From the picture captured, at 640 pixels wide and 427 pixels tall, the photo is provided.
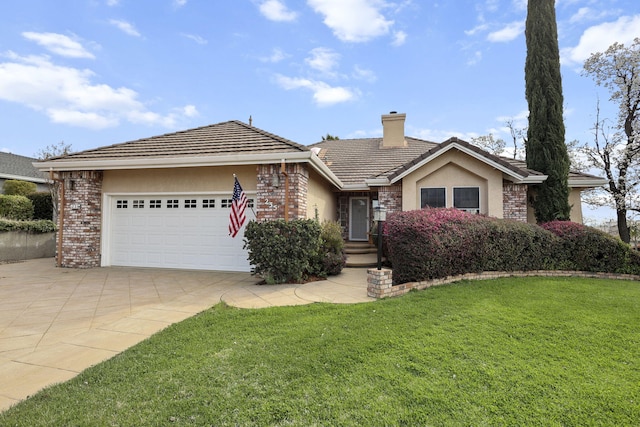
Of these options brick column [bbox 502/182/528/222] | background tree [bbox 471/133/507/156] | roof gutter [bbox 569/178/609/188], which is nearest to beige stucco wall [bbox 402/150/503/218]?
brick column [bbox 502/182/528/222]

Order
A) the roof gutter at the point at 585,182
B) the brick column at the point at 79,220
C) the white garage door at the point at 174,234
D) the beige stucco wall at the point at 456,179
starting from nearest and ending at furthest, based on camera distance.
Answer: the white garage door at the point at 174,234 < the brick column at the point at 79,220 < the beige stucco wall at the point at 456,179 < the roof gutter at the point at 585,182

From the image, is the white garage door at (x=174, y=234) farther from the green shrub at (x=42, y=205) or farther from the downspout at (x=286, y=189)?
the green shrub at (x=42, y=205)

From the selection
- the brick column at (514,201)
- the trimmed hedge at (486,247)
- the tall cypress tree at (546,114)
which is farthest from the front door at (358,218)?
the tall cypress tree at (546,114)

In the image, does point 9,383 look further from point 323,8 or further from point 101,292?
point 323,8

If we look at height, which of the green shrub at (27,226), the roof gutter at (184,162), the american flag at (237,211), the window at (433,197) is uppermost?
the roof gutter at (184,162)

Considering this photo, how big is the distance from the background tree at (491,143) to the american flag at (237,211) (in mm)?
24309

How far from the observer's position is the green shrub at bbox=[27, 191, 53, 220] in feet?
52.2

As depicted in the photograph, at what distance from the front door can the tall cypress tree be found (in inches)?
257

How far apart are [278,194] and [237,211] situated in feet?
4.14

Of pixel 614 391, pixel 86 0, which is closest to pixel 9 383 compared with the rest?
pixel 614 391

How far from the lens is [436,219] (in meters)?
7.57

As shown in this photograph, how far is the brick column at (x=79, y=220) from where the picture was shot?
10.1 metres

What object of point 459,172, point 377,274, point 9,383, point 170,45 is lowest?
point 9,383

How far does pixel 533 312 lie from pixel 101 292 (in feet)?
28.8
